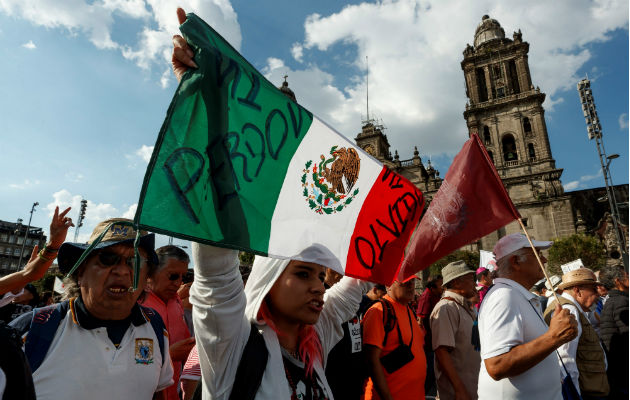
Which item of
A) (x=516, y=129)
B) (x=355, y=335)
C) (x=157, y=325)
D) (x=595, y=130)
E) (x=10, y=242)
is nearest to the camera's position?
(x=157, y=325)

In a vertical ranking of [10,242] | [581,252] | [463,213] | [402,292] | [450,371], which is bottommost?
[450,371]

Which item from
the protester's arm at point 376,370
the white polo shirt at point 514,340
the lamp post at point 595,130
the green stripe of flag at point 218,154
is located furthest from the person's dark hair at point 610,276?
the lamp post at point 595,130

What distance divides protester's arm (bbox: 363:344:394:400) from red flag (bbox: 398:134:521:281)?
0.79m

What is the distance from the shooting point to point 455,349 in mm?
4059

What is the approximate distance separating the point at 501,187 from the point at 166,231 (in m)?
2.65

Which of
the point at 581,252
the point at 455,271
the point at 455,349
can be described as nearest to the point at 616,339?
the point at 455,271

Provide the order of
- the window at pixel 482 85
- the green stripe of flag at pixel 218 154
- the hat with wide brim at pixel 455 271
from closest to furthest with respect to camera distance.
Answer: the green stripe of flag at pixel 218 154
the hat with wide brim at pixel 455 271
the window at pixel 482 85

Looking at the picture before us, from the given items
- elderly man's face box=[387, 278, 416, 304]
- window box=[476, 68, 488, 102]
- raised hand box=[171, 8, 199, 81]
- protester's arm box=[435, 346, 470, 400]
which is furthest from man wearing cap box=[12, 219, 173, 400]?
window box=[476, 68, 488, 102]

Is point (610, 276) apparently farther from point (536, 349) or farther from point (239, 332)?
point (239, 332)

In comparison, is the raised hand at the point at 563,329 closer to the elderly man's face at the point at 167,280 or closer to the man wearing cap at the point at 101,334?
the man wearing cap at the point at 101,334

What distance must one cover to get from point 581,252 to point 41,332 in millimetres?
32407

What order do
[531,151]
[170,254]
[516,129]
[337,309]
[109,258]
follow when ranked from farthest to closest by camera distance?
[516,129], [531,151], [170,254], [337,309], [109,258]

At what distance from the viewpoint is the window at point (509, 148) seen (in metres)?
39.3

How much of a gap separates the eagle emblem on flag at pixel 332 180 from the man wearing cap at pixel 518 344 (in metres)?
1.32
